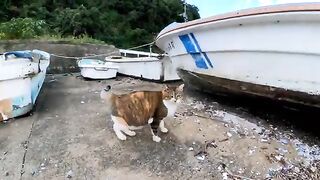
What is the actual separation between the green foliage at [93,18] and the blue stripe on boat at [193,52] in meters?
3.84

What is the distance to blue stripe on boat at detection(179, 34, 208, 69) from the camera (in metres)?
3.69

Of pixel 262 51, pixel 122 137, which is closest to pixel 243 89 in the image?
pixel 262 51

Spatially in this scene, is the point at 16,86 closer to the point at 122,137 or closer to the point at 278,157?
the point at 122,137

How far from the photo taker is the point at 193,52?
3.78 m

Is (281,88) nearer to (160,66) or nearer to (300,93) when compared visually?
(300,93)

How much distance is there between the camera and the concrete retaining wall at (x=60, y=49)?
607 centimetres

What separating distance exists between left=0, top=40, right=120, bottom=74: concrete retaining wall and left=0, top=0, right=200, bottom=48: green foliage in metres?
0.41

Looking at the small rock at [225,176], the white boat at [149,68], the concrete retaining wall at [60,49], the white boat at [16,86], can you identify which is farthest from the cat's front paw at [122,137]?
the concrete retaining wall at [60,49]

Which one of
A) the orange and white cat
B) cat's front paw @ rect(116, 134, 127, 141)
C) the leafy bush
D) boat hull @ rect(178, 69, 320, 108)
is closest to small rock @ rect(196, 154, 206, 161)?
the orange and white cat

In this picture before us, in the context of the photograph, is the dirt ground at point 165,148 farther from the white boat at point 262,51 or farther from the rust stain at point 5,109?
the white boat at point 262,51

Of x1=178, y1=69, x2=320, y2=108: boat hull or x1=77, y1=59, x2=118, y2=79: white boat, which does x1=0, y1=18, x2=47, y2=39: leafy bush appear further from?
x1=178, y1=69, x2=320, y2=108: boat hull

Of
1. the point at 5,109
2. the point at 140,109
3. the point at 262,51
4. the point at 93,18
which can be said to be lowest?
the point at 5,109

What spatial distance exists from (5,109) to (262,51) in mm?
2400

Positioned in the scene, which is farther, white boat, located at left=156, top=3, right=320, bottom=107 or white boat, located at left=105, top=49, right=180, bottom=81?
white boat, located at left=105, top=49, right=180, bottom=81
